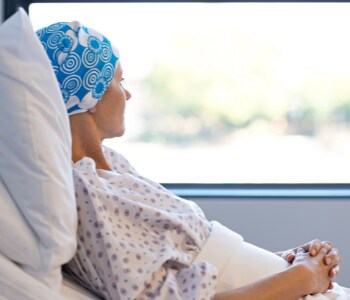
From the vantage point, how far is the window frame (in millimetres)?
2926

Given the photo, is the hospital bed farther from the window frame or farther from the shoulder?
the window frame

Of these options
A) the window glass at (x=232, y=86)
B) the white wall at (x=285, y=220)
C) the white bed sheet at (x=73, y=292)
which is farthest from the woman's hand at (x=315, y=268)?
the window glass at (x=232, y=86)

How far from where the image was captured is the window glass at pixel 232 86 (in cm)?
300

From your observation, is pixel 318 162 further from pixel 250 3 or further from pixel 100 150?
pixel 100 150

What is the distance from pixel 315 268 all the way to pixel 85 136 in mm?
585

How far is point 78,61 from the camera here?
5.47ft

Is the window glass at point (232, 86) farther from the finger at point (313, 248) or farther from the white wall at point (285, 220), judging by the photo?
the finger at point (313, 248)

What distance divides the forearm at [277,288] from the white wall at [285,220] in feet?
4.10

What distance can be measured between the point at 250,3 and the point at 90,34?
142 cm

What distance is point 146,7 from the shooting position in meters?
2.99

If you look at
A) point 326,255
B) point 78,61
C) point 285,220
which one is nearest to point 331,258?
point 326,255

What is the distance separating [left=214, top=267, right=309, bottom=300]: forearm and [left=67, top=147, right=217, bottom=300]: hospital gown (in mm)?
54

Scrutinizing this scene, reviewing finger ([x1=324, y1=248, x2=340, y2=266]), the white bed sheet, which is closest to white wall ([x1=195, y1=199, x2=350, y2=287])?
finger ([x1=324, y1=248, x2=340, y2=266])

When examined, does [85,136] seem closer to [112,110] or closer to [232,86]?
[112,110]
